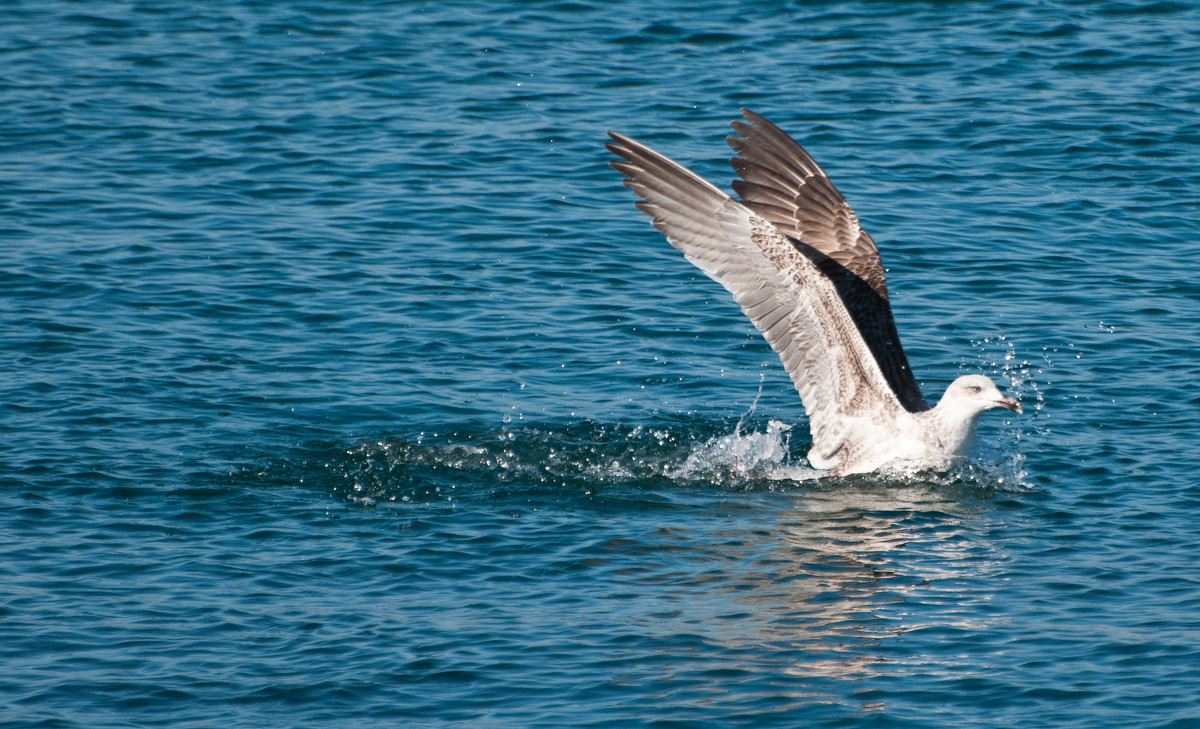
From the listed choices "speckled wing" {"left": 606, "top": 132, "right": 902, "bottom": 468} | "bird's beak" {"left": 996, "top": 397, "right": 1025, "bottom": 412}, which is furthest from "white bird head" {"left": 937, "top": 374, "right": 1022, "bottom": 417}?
"speckled wing" {"left": 606, "top": 132, "right": 902, "bottom": 468}

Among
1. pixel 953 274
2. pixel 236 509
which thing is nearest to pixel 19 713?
pixel 236 509

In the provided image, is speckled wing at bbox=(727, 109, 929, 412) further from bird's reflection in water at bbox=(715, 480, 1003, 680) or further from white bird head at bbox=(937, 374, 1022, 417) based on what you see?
bird's reflection in water at bbox=(715, 480, 1003, 680)

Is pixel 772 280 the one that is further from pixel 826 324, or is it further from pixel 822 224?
pixel 822 224

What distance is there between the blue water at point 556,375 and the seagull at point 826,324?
354 mm

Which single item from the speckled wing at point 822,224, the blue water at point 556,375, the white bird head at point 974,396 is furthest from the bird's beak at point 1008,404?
the speckled wing at point 822,224

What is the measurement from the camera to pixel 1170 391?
12141mm

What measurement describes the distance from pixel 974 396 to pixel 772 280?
5.27 ft

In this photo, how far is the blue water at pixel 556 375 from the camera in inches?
325

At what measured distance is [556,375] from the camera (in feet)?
42.3

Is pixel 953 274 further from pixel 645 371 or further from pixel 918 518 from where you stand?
pixel 918 518

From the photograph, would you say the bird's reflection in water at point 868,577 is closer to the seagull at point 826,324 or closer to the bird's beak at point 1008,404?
the seagull at point 826,324

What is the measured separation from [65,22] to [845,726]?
18700 millimetres

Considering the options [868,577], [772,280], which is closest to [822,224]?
[772,280]

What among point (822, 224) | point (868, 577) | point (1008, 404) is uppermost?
point (822, 224)
